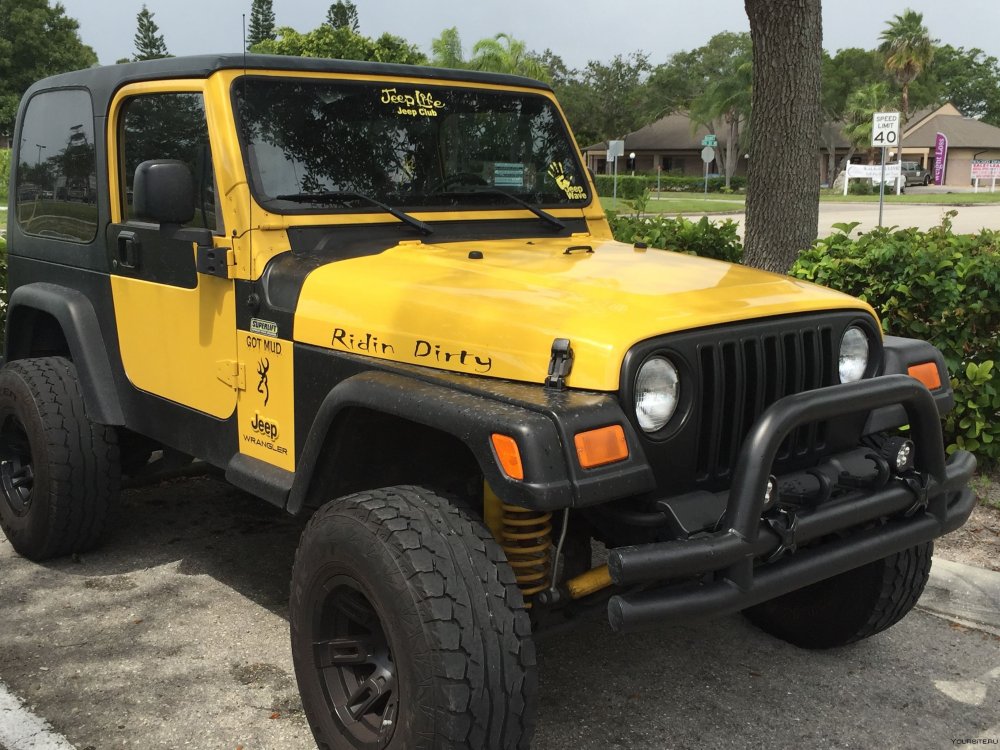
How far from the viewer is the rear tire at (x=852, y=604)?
338 centimetres

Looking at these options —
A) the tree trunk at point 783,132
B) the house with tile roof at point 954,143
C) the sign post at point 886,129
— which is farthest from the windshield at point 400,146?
the house with tile roof at point 954,143

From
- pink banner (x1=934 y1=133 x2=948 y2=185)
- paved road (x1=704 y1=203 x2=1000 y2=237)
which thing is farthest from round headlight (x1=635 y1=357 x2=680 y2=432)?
pink banner (x1=934 y1=133 x2=948 y2=185)

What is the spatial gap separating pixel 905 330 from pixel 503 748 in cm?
367

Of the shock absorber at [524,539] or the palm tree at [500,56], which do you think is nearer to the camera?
the shock absorber at [524,539]

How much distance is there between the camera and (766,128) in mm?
6598

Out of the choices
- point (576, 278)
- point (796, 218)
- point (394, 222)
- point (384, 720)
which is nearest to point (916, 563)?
point (576, 278)

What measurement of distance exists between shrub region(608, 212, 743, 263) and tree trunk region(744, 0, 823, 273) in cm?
20

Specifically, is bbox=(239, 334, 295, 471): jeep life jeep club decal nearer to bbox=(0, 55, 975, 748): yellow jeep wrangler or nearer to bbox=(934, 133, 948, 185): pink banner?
bbox=(0, 55, 975, 748): yellow jeep wrangler

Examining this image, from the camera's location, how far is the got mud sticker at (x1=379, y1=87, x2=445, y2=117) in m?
3.72

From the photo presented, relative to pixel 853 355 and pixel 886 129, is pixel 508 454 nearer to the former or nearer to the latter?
pixel 853 355

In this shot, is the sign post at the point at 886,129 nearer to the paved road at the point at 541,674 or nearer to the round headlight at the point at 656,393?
the paved road at the point at 541,674

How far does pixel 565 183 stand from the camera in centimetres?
418

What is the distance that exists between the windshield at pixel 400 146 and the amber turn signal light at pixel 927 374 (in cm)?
158

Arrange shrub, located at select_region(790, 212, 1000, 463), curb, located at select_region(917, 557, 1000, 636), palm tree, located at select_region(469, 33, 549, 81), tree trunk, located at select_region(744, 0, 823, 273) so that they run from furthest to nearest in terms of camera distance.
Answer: palm tree, located at select_region(469, 33, 549, 81) < tree trunk, located at select_region(744, 0, 823, 273) < shrub, located at select_region(790, 212, 1000, 463) < curb, located at select_region(917, 557, 1000, 636)
